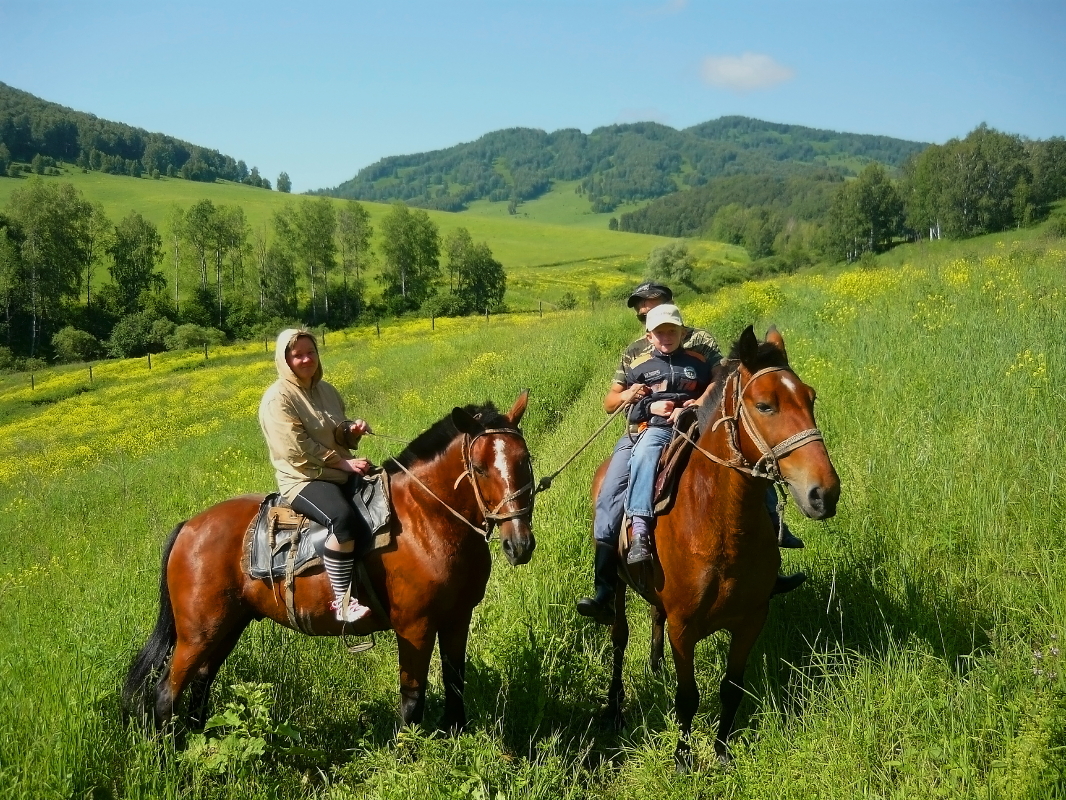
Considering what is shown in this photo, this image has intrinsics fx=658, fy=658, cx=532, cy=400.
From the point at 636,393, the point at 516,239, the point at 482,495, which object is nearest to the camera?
the point at 482,495

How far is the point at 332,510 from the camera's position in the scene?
4.34 m

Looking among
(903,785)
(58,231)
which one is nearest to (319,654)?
(903,785)

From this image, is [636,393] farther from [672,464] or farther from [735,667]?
[735,667]

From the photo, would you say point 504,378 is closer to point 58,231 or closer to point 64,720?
point 64,720

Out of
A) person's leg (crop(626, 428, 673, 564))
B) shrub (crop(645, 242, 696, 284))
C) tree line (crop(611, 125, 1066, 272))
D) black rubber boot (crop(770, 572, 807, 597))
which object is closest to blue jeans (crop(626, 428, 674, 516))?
person's leg (crop(626, 428, 673, 564))

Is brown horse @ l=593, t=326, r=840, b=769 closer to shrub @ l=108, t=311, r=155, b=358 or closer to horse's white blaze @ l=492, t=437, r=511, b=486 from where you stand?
horse's white blaze @ l=492, t=437, r=511, b=486

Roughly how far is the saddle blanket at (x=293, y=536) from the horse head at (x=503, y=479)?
28.4 inches

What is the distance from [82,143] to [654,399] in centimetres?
18279

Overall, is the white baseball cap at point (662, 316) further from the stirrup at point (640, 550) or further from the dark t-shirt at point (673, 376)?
the stirrup at point (640, 550)

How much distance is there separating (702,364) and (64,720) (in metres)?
4.59

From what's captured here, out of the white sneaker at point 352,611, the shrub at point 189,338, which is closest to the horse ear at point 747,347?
the white sneaker at point 352,611

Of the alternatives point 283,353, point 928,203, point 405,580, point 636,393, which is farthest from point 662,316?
point 928,203

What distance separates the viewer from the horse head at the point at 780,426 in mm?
3275

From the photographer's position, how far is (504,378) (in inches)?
624
